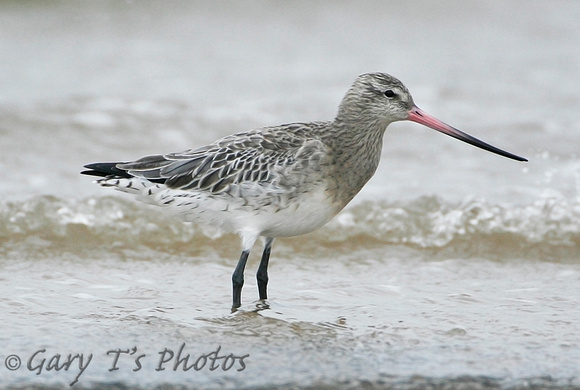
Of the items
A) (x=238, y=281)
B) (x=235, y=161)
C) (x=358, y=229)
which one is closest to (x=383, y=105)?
(x=235, y=161)

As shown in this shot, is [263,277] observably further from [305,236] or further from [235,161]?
[305,236]

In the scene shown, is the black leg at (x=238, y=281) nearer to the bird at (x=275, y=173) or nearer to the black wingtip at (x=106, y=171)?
the bird at (x=275, y=173)

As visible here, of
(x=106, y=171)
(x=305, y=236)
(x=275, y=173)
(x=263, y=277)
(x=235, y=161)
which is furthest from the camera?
(x=305, y=236)

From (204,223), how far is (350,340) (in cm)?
172

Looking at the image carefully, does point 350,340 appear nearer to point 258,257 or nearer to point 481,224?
point 258,257

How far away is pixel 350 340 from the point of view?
6668mm

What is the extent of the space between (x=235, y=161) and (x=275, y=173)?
0.38 m

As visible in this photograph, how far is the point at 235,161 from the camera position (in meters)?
7.40

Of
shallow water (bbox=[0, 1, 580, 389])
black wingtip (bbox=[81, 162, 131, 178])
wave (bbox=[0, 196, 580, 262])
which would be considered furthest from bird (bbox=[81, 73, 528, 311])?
wave (bbox=[0, 196, 580, 262])

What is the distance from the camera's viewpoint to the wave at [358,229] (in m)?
9.41

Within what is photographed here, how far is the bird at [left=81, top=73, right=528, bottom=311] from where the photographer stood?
7.26m

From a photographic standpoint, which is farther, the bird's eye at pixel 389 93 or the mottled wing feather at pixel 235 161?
the bird's eye at pixel 389 93

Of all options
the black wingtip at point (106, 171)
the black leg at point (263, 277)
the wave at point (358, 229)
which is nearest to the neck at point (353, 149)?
the black leg at point (263, 277)

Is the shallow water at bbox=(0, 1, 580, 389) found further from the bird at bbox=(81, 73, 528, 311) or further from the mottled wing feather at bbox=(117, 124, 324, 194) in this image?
the mottled wing feather at bbox=(117, 124, 324, 194)
